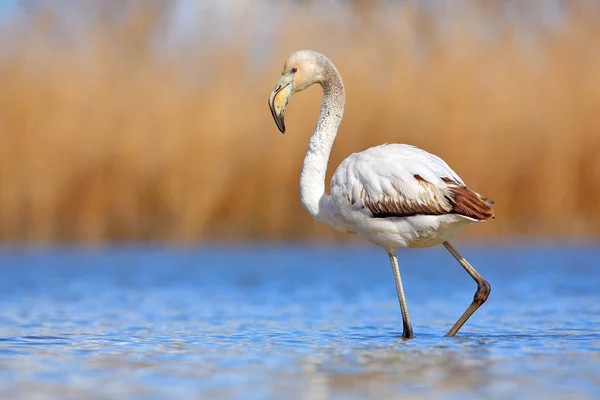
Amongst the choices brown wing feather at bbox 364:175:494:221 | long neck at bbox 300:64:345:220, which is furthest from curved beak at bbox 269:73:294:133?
brown wing feather at bbox 364:175:494:221

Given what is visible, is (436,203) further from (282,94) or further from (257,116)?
(257,116)

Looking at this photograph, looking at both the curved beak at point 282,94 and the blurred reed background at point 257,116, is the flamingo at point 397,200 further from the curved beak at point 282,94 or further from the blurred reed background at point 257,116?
the blurred reed background at point 257,116

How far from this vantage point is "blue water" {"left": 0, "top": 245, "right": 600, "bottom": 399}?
4820 mm

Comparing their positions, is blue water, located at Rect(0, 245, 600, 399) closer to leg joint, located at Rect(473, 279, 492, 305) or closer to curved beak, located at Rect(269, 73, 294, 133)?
leg joint, located at Rect(473, 279, 492, 305)

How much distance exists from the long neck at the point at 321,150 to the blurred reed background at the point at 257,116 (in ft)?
19.1

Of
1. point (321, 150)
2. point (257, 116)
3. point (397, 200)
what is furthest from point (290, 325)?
point (257, 116)

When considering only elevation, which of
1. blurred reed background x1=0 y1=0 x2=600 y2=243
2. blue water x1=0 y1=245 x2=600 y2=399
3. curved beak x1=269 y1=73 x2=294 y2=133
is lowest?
blue water x1=0 y1=245 x2=600 y2=399

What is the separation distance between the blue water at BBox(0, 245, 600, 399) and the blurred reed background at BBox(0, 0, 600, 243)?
0.52m

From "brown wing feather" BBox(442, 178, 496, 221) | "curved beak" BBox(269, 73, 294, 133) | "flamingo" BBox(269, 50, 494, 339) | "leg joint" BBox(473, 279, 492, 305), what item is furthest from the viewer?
"curved beak" BBox(269, 73, 294, 133)

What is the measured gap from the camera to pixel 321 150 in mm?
7090

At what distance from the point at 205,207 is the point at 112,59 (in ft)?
7.46

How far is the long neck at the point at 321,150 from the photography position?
6.97m

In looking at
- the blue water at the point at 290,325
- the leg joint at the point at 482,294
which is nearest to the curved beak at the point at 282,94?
the blue water at the point at 290,325

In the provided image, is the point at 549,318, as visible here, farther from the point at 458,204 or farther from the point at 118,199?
the point at 118,199
